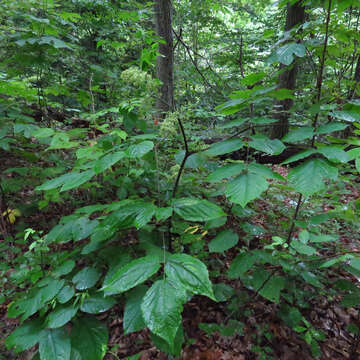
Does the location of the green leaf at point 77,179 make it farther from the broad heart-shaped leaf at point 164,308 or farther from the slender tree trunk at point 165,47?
the slender tree trunk at point 165,47

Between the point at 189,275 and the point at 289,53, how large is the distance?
1.33 meters

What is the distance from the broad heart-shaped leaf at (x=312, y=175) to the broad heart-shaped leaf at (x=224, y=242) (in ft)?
2.23

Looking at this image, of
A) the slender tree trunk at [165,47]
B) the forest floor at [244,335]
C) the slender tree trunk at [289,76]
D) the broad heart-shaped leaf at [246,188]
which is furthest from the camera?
the slender tree trunk at [289,76]

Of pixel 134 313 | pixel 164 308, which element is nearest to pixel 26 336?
pixel 134 313

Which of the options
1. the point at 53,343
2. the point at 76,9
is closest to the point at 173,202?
the point at 53,343

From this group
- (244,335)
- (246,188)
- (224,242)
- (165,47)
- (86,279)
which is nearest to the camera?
(246,188)

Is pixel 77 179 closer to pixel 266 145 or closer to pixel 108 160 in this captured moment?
pixel 108 160

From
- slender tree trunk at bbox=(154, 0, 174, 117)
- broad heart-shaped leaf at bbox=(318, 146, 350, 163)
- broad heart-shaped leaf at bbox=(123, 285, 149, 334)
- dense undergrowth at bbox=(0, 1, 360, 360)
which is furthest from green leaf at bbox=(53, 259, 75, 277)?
slender tree trunk at bbox=(154, 0, 174, 117)

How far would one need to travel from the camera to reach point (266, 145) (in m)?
1.11

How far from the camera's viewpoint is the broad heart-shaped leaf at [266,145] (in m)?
1.07

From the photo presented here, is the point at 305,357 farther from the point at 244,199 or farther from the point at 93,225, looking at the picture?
the point at 93,225

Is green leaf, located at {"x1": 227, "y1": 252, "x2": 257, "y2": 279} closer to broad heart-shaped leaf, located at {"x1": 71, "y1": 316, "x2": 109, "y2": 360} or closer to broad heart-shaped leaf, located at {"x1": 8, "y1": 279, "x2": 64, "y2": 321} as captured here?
broad heart-shaped leaf, located at {"x1": 71, "y1": 316, "x2": 109, "y2": 360}

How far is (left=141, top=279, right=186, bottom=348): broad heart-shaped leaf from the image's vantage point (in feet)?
2.21

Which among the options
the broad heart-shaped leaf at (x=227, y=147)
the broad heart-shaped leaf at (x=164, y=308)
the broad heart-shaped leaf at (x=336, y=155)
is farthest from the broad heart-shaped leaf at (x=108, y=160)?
the broad heart-shaped leaf at (x=336, y=155)
